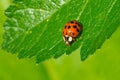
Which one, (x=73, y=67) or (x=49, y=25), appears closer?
(x=49, y=25)

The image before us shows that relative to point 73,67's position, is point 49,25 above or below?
above

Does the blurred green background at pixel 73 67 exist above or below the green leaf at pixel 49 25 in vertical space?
below

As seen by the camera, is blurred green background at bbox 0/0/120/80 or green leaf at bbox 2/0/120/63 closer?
green leaf at bbox 2/0/120/63

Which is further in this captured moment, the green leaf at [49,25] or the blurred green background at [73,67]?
the blurred green background at [73,67]

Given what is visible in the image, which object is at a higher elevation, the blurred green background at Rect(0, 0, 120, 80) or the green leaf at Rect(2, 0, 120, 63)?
→ the green leaf at Rect(2, 0, 120, 63)

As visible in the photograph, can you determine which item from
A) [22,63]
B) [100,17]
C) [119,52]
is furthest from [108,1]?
[22,63]
